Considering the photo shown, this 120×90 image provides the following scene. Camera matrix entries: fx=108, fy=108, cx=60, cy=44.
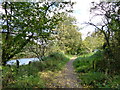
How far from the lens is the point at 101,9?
5.03 m

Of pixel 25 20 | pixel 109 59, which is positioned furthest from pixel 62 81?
pixel 25 20

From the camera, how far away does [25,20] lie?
3006mm

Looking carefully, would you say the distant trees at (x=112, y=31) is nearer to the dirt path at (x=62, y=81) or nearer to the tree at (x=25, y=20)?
the dirt path at (x=62, y=81)

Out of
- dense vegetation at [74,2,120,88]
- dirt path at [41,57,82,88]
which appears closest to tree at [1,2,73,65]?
dirt path at [41,57,82,88]

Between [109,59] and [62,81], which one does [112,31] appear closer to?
[109,59]

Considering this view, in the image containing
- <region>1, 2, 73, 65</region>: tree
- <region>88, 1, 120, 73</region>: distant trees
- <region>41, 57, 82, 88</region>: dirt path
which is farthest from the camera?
<region>88, 1, 120, 73</region>: distant trees

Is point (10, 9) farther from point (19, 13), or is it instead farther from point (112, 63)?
point (112, 63)

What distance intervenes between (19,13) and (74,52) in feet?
38.4

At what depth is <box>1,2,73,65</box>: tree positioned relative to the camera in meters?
2.92

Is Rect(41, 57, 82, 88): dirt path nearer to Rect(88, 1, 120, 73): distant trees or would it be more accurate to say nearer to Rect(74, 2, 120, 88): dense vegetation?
Rect(74, 2, 120, 88): dense vegetation

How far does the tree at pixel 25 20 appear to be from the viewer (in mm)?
2922

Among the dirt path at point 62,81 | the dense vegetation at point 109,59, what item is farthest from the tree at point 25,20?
the dense vegetation at point 109,59

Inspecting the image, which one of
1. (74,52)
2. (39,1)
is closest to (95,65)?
(39,1)

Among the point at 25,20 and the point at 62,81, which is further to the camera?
the point at 62,81
